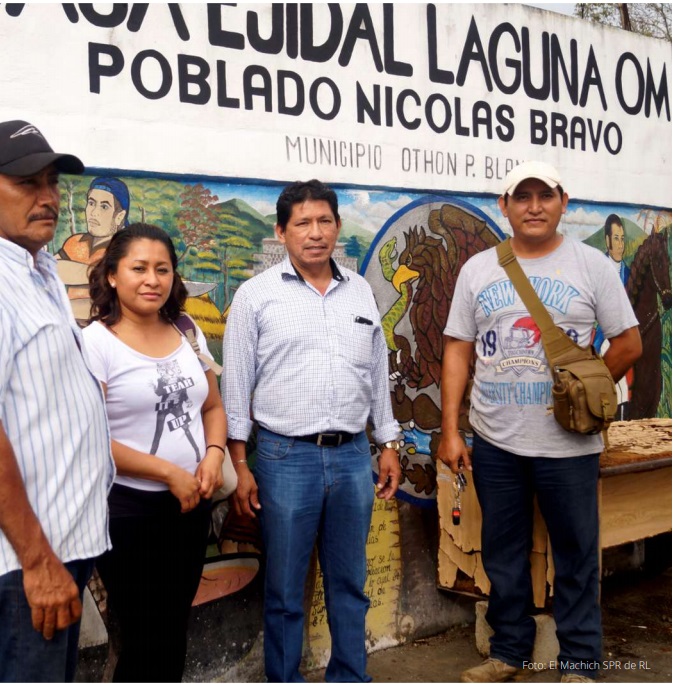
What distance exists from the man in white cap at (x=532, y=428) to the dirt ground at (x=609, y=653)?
0.30 meters

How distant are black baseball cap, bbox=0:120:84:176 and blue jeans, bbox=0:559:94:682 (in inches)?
38.5

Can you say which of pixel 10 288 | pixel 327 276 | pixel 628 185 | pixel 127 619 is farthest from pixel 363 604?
pixel 628 185

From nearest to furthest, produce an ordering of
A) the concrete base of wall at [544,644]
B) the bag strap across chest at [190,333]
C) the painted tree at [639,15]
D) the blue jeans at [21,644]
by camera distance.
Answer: the blue jeans at [21,644], the bag strap across chest at [190,333], the concrete base of wall at [544,644], the painted tree at [639,15]

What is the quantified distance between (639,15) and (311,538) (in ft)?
23.7

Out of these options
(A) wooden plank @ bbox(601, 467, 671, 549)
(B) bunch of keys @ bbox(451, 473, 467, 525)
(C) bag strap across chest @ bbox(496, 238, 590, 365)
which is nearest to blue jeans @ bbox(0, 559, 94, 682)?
(C) bag strap across chest @ bbox(496, 238, 590, 365)

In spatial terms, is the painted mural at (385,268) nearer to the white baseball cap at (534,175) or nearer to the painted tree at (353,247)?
the painted tree at (353,247)

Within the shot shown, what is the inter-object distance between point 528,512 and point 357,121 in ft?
6.53

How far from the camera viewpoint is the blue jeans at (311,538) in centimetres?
351

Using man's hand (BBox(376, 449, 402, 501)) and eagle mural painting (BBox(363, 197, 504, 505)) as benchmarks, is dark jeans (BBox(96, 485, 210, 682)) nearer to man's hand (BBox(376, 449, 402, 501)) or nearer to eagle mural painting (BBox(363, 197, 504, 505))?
man's hand (BBox(376, 449, 402, 501))

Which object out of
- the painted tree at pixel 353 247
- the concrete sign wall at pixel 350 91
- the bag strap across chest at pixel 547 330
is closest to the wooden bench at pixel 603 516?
the bag strap across chest at pixel 547 330

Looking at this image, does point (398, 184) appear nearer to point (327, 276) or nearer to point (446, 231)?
point (446, 231)

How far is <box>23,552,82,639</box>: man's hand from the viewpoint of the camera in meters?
2.14

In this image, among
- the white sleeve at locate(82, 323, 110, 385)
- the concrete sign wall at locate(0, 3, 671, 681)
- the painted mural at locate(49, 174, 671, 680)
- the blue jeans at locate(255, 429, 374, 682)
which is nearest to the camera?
the white sleeve at locate(82, 323, 110, 385)

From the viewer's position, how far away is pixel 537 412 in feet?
12.7
